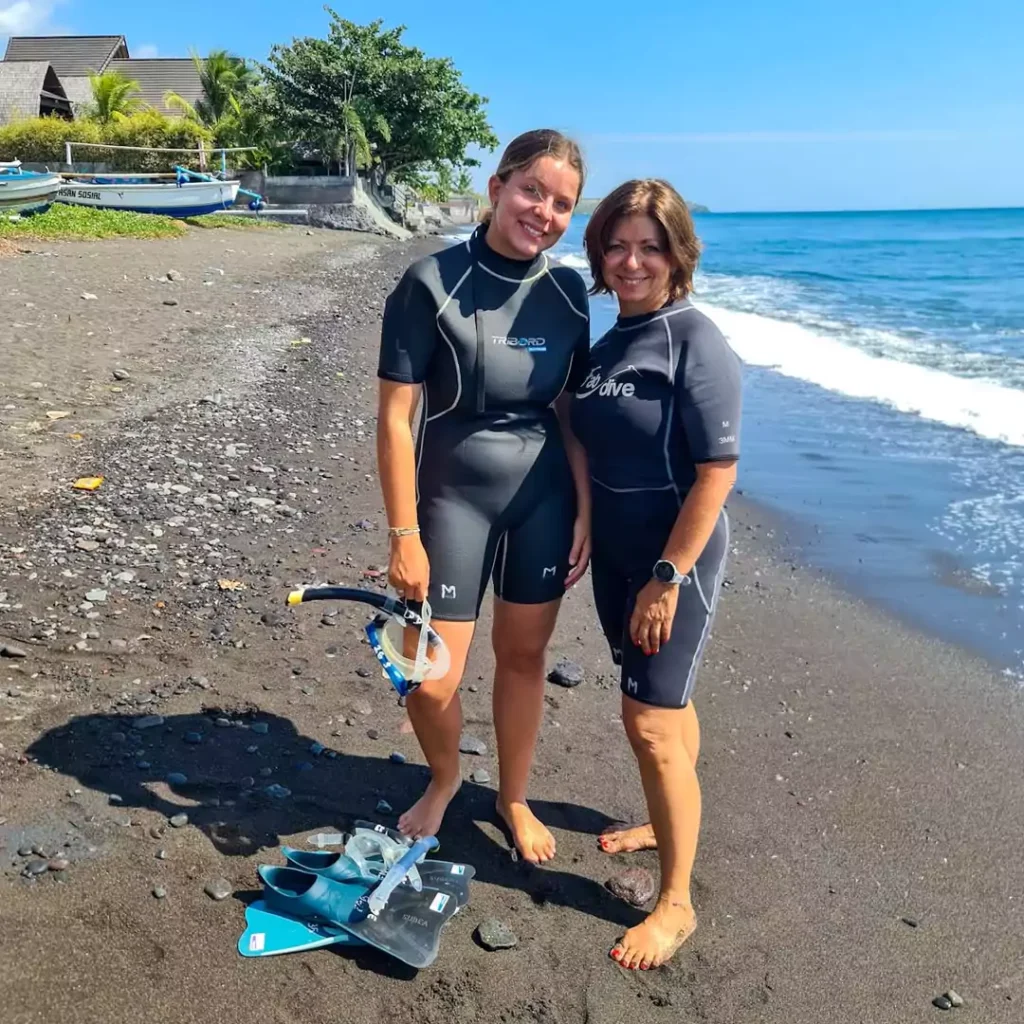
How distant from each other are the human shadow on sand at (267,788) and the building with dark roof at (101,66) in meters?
43.4

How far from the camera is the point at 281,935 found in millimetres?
2596

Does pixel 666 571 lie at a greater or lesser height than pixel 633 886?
greater

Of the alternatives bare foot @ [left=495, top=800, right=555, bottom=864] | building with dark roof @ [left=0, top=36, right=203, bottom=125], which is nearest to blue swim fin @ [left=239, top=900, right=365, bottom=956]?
bare foot @ [left=495, top=800, right=555, bottom=864]

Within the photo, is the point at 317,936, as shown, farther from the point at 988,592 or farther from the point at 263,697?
the point at 988,592

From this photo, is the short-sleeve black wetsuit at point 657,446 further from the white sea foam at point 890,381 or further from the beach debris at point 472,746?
the white sea foam at point 890,381

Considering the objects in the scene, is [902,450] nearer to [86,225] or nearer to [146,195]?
[86,225]

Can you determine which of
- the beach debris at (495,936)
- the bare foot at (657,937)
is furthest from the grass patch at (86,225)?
the bare foot at (657,937)

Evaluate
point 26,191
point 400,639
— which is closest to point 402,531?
point 400,639

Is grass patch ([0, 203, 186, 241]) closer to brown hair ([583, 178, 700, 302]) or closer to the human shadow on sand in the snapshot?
the human shadow on sand

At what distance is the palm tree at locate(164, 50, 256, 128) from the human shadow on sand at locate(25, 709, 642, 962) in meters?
36.2

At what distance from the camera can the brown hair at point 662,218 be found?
2553mm

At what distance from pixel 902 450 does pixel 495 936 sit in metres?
7.21

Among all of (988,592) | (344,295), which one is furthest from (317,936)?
(344,295)

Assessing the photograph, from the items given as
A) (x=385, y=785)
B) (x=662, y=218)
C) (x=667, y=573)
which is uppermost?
(x=662, y=218)
